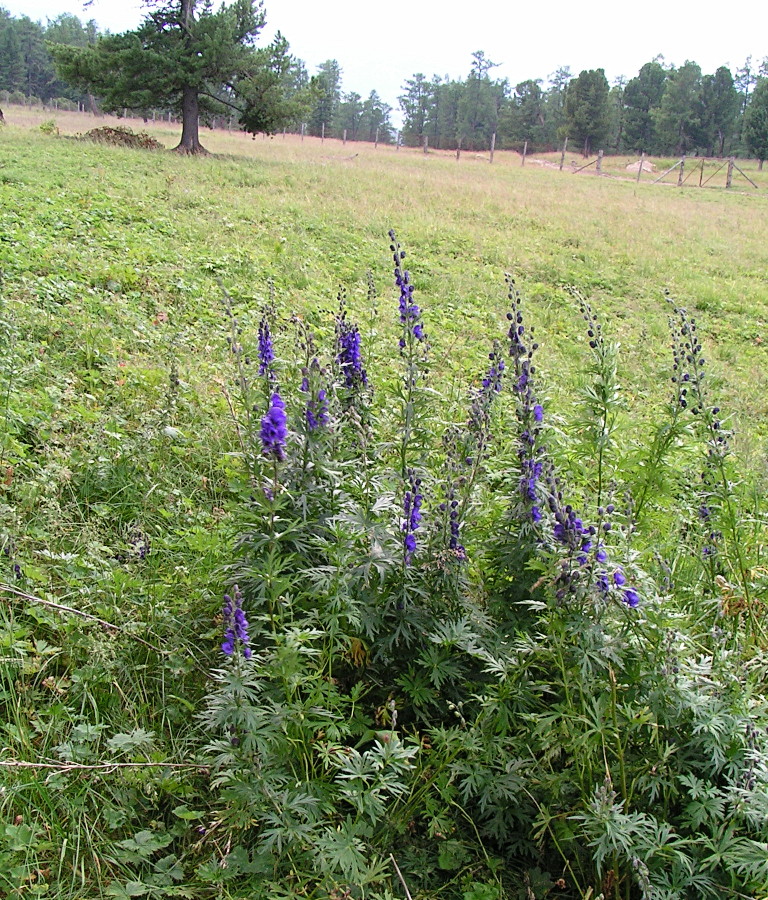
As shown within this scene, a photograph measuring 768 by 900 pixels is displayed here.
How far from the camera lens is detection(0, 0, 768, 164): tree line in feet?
64.3

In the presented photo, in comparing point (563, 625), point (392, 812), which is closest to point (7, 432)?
point (392, 812)

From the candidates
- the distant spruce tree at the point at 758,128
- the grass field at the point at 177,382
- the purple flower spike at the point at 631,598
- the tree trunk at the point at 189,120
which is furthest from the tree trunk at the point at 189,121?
the distant spruce tree at the point at 758,128

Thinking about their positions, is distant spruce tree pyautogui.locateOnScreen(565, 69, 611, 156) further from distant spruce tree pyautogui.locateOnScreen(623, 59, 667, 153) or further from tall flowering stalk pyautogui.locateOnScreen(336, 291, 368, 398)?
tall flowering stalk pyautogui.locateOnScreen(336, 291, 368, 398)

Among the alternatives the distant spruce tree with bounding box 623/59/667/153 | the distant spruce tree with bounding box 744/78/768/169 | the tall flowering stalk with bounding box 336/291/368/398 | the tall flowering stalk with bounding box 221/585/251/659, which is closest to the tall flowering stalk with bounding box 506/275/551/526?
the tall flowering stalk with bounding box 336/291/368/398

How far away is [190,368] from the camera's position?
5859 mm

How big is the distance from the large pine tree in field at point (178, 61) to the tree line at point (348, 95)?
4 cm

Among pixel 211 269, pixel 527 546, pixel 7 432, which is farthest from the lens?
pixel 211 269

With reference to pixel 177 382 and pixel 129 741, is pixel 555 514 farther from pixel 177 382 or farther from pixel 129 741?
pixel 177 382

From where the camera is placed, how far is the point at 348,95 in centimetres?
8950

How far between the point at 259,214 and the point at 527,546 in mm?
11156

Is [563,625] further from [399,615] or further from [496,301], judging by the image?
[496,301]

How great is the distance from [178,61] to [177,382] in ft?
61.7

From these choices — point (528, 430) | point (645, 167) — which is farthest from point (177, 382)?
point (645, 167)

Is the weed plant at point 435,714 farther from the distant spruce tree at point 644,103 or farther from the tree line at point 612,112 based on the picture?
the distant spruce tree at point 644,103
